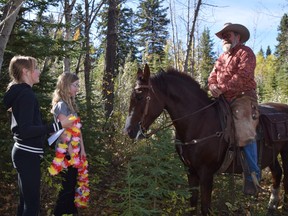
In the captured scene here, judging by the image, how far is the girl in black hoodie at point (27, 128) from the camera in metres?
3.11

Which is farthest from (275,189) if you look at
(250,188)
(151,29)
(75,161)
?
(151,29)

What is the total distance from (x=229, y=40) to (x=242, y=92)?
3.01ft

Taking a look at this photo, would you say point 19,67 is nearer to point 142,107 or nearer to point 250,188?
point 142,107

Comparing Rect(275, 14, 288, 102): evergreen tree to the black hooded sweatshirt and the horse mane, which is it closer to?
the horse mane

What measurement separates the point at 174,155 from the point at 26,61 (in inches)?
127

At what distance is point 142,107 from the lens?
173 inches

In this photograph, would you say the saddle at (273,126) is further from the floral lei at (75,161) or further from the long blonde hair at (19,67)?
the long blonde hair at (19,67)

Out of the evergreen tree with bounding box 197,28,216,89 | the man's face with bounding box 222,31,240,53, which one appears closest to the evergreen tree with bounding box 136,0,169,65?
the evergreen tree with bounding box 197,28,216,89

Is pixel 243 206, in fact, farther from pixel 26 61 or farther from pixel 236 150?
pixel 26 61

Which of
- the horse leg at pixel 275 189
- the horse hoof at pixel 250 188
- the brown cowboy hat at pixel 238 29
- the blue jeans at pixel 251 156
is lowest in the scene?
the horse leg at pixel 275 189

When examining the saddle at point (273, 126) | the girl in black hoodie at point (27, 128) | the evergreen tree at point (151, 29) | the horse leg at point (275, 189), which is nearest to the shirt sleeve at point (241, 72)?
the saddle at point (273, 126)

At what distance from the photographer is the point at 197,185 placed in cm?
482

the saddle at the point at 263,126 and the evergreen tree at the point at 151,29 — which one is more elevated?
the evergreen tree at the point at 151,29

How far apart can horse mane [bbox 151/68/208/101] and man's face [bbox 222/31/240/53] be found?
0.80m
